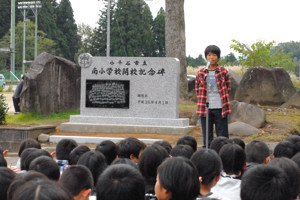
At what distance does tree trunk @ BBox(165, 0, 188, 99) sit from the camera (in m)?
14.2

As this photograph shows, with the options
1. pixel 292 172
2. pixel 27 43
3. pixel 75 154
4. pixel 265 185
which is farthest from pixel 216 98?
pixel 27 43

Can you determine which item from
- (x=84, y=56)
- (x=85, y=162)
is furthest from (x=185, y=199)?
(x=84, y=56)

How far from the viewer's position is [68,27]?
182 feet

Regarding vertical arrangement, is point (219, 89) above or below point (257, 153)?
above

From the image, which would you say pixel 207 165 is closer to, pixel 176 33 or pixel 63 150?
pixel 63 150

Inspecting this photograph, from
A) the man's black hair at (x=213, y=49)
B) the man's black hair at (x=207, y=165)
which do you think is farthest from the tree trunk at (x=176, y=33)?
the man's black hair at (x=207, y=165)

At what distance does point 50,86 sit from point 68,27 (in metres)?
43.9

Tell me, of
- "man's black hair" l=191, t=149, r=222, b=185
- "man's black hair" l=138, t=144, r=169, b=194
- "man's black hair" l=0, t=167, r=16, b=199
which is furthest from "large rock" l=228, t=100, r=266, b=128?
"man's black hair" l=0, t=167, r=16, b=199

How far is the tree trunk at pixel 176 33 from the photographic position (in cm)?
1416

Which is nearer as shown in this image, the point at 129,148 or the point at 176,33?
the point at 129,148

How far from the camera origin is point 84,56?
11.1 meters

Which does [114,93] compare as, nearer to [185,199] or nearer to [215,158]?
[215,158]

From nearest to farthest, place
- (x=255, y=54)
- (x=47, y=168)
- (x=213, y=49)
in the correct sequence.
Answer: (x=47, y=168), (x=213, y=49), (x=255, y=54)

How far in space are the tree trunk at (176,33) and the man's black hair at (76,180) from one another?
11407 mm
